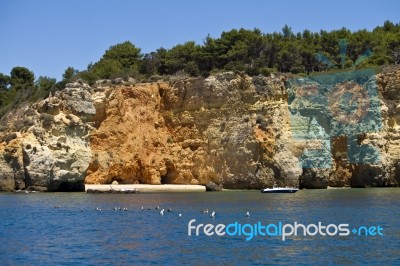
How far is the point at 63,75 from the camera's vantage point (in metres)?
89.6

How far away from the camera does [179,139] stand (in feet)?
236

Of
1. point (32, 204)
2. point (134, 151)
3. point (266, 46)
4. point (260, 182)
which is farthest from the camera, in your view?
point (266, 46)

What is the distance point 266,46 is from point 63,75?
96.2 feet

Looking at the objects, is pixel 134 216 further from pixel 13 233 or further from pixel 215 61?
pixel 215 61

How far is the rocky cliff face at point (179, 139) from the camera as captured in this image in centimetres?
6419

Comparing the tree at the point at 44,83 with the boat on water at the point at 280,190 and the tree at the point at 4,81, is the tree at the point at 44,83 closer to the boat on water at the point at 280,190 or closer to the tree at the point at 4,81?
the tree at the point at 4,81

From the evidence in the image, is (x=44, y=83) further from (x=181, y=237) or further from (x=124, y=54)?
(x=181, y=237)

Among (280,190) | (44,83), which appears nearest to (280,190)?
(280,190)

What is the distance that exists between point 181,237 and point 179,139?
4360cm

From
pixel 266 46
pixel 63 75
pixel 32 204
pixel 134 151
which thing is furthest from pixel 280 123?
pixel 63 75

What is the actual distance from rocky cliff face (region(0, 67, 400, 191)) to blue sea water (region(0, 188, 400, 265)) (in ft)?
56.2

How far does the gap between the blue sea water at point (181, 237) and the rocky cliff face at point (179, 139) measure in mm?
17142

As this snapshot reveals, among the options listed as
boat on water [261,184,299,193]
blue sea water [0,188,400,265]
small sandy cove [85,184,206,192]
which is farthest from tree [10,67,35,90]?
blue sea water [0,188,400,265]

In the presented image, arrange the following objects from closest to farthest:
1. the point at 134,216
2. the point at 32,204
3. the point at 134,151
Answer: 1. the point at 134,216
2. the point at 32,204
3. the point at 134,151
